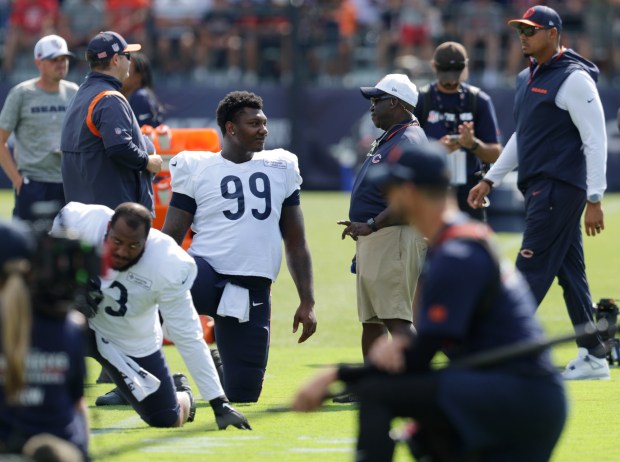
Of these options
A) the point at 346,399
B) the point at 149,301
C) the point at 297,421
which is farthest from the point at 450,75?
the point at 149,301

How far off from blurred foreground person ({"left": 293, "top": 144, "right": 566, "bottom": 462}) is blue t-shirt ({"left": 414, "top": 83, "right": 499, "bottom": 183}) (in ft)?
17.6

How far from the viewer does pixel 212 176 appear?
8.30m

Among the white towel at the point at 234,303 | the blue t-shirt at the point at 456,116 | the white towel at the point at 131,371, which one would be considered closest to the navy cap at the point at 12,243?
the white towel at the point at 131,371

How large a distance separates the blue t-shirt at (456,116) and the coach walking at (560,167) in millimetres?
1198

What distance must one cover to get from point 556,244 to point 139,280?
304 cm

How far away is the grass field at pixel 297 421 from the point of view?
20.6 feet

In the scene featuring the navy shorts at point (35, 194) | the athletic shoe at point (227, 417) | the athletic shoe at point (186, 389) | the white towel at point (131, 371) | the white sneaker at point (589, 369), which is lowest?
the white sneaker at point (589, 369)

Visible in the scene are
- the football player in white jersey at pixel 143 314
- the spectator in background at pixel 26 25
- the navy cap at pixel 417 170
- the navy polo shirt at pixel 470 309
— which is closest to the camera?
the navy polo shirt at pixel 470 309

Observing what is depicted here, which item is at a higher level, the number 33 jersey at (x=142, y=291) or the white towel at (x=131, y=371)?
the number 33 jersey at (x=142, y=291)

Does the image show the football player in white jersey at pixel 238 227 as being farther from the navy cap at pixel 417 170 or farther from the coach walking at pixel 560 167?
the navy cap at pixel 417 170

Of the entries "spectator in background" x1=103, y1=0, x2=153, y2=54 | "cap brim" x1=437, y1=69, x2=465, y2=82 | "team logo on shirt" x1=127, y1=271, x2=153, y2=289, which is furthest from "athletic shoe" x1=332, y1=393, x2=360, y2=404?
"spectator in background" x1=103, y1=0, x2=153, y2=54

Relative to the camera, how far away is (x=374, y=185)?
8141mm

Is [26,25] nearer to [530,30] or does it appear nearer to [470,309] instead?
[530,30]

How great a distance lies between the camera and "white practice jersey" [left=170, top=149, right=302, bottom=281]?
27.2 ft
